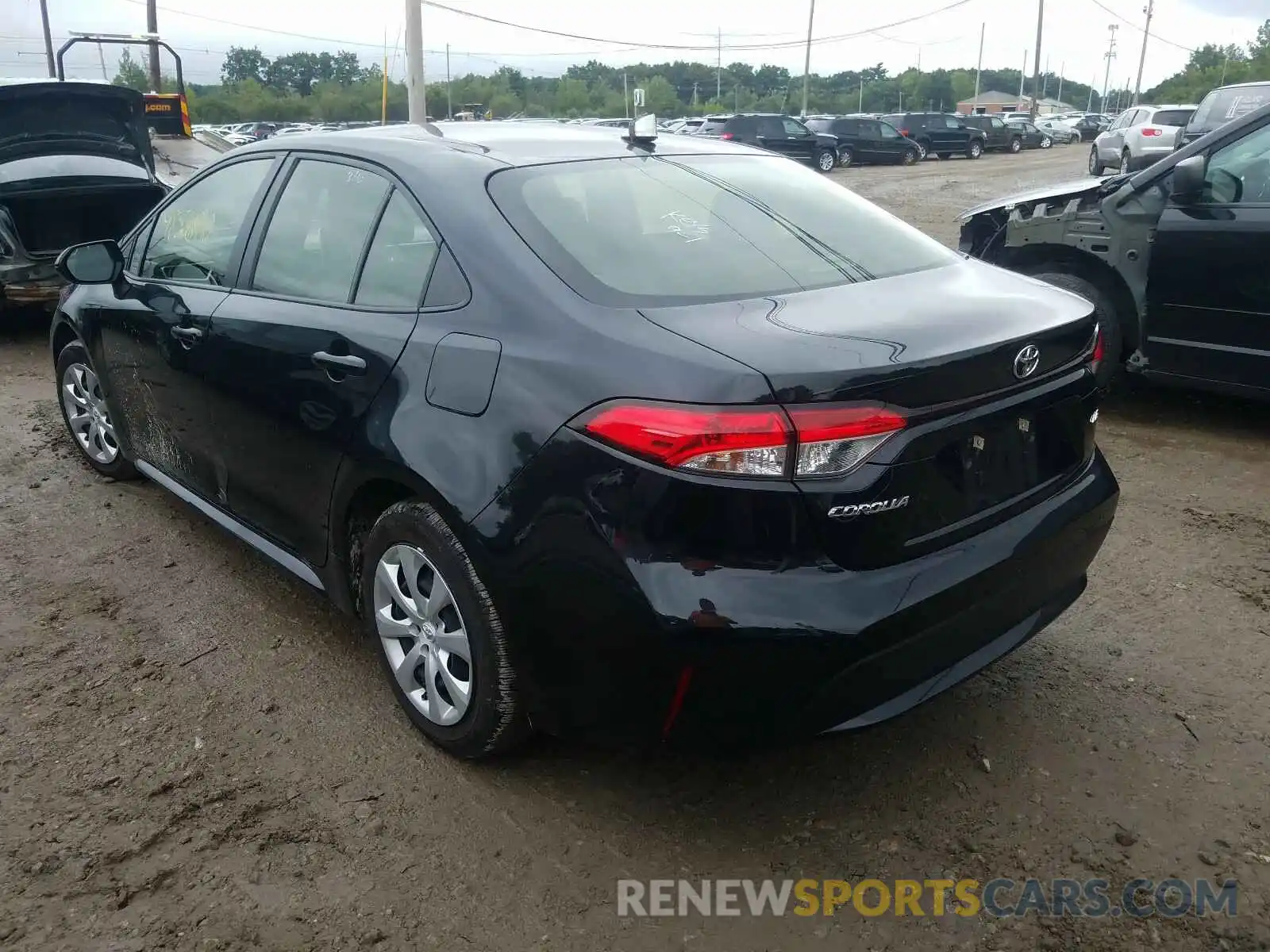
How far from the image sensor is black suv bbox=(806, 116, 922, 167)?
114 feet

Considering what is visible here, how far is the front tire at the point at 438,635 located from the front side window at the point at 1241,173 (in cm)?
454

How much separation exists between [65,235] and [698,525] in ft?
24.7

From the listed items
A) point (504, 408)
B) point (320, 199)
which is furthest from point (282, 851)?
point (320, 199)

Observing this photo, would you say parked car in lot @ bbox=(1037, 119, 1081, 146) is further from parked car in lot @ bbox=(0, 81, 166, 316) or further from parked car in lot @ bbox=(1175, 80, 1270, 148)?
parked car in lot @ bbox=(0, 81, 166, 316)

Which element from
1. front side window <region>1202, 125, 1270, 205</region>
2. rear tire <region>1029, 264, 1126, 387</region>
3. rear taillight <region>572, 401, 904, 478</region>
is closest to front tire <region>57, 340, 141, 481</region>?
rear taillight <region>572, 401, 904, 478</region>

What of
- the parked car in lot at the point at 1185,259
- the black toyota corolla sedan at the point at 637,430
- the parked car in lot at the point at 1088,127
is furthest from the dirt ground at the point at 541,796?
the parked car in lot at the point at 1088,127

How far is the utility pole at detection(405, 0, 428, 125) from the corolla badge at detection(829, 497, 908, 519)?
51.6ft

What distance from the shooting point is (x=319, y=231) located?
322cm

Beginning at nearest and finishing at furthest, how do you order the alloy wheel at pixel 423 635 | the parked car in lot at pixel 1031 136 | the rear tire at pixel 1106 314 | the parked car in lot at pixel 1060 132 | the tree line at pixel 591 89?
1. the alloy wheel at pixel 423 635
2. the rear tire at pixel 1106 314
3. the parked car in lot at pixel 1031 136
4. the parked car in lot at pixel 1060 132
5. the tree line at pixel 591 89

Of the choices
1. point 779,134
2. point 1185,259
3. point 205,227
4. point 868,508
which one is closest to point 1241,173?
point 1185,259

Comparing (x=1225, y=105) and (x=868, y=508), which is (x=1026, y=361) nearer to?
(x=868, y=508)

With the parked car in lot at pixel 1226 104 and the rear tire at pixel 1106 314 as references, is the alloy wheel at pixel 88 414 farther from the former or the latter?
the parked car in lot at pixel 1226 104

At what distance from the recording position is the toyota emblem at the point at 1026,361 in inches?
96.4

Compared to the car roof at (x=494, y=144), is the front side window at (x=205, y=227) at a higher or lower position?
lower
